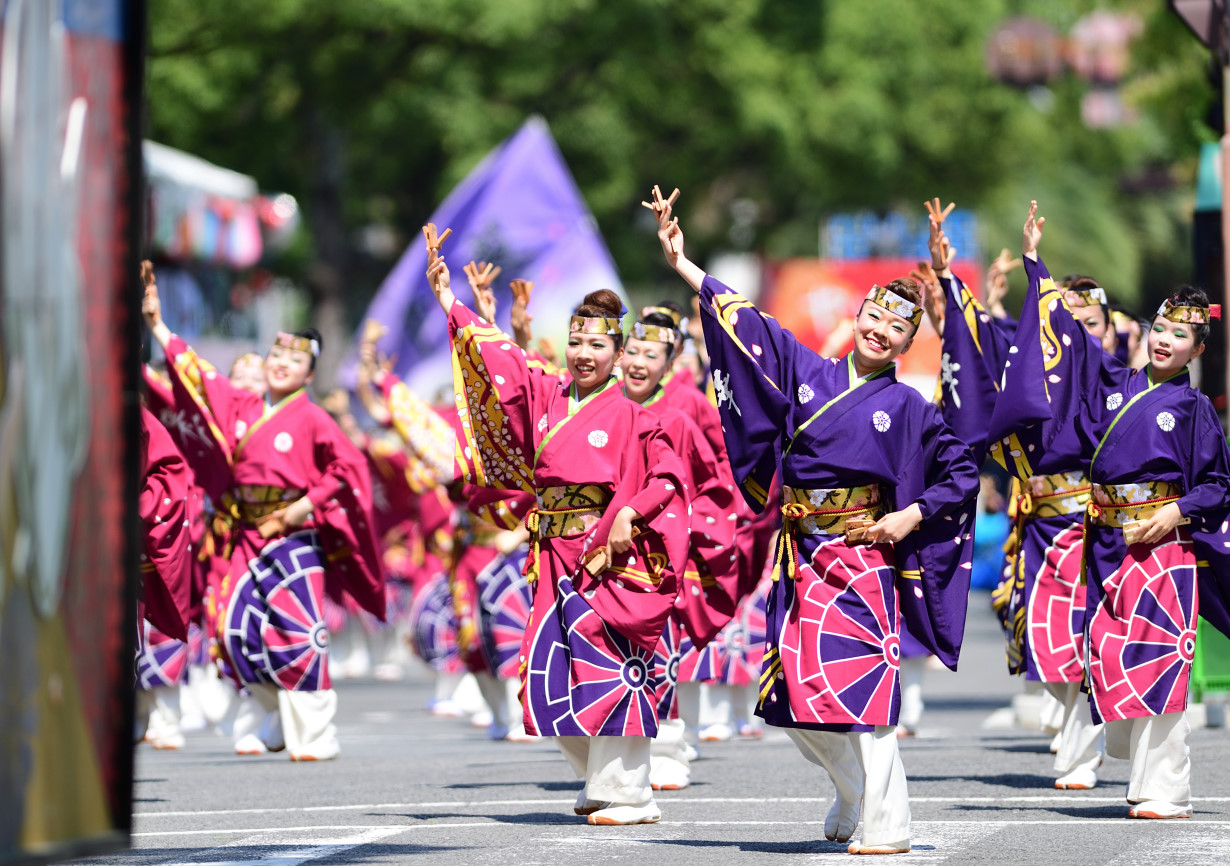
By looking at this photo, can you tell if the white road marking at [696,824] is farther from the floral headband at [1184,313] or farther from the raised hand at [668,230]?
the raised hand at [668,230]

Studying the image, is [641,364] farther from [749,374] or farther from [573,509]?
[749,374]

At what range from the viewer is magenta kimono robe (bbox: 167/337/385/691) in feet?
34.3

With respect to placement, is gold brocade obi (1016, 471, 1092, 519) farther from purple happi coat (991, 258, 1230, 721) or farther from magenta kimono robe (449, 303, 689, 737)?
magenta kimono robe (449, 303, 689, 737)

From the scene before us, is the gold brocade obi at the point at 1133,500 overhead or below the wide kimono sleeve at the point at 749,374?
below

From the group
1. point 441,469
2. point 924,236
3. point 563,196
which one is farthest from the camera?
point 924,236

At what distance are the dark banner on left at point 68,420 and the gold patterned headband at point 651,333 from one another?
5.33 meters

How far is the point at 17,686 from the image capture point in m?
4.39

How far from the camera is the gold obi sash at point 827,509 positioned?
717 centimetres

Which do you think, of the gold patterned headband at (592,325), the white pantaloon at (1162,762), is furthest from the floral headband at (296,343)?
the white pantaloon at (1162,762)

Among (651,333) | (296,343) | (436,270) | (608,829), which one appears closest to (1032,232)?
(651,333)

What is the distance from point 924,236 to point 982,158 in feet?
24.7

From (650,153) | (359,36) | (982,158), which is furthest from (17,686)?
(982,158)

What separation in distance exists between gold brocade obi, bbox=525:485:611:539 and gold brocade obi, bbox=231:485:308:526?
2.84 m

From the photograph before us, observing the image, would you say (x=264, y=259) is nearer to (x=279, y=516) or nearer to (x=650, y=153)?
(x=650, y=153)
